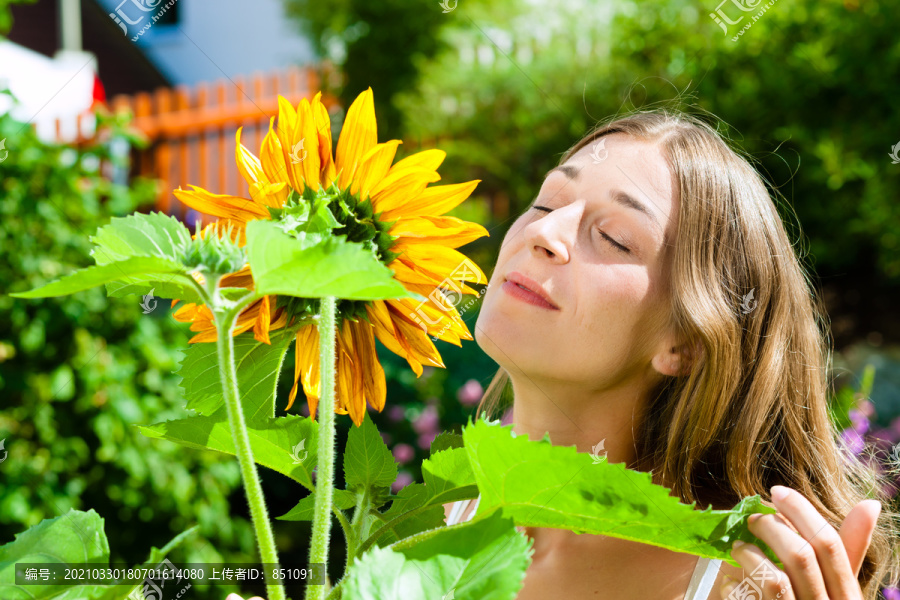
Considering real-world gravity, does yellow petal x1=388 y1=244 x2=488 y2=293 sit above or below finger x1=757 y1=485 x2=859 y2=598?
above

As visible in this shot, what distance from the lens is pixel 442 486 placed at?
1.40 ft

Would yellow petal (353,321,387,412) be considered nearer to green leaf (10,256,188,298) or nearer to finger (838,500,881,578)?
green leaf (10,256,188,298)

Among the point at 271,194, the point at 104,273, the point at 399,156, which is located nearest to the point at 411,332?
the point at 271,194

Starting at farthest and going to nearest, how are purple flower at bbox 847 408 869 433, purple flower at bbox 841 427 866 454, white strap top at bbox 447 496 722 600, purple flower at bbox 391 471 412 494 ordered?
purple flower at bbox 391 471 412 494
purple flower at bbox 847 408 869 433
purple flower at bbox 841 427 866 454
white strap top at bbox 447 496 722 600

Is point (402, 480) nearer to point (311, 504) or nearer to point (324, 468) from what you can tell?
point (311, 504)

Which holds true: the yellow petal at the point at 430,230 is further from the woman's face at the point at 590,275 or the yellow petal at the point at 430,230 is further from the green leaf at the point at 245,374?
the woman's face at the point at 590,275

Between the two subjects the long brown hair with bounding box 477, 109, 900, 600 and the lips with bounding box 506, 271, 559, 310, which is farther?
the long brown hair with bounding box 477, 109, 900, 600

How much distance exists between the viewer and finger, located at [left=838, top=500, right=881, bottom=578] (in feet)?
1.77

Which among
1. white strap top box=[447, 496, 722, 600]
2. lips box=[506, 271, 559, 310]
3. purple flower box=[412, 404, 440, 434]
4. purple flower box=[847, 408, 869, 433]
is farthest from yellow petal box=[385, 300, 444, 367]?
purple flower box=[412, 404, 440, 434]

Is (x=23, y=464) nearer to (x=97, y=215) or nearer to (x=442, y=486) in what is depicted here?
(x=97, y=215)

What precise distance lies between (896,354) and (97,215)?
13.4 feet

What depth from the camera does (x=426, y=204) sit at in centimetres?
49

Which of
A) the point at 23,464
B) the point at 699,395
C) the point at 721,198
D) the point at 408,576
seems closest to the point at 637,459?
the point at 699,395

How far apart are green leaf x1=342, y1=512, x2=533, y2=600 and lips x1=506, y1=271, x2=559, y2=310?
1.94 feet
